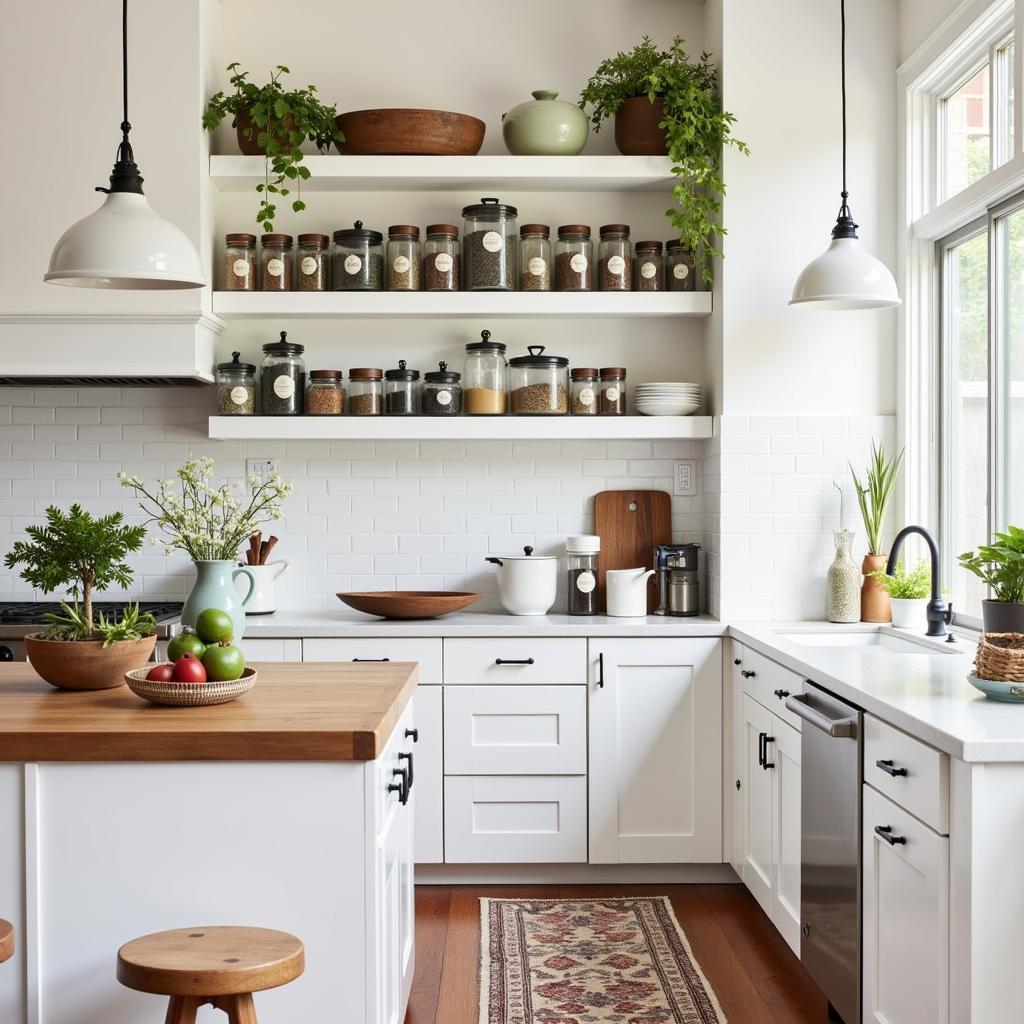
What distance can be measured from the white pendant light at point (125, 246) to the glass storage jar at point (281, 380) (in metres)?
1.59

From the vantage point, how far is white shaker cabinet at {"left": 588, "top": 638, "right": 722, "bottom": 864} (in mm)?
4371

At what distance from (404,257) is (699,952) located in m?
2.67

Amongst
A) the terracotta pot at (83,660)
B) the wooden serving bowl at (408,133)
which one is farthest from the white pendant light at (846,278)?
the terracotta pot at (83,660)

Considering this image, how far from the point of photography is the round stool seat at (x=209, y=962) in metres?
2.07

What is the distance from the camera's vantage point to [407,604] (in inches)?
174

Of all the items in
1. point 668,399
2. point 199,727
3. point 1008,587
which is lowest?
point 199,727

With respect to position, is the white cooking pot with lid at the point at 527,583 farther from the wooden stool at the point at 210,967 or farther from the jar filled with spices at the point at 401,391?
the wooden stool at the point at 210,967

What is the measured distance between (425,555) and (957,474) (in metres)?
2.04

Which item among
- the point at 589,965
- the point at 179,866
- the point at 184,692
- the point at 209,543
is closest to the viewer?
the point at 179,866

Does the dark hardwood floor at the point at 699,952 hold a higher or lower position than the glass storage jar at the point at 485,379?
lower

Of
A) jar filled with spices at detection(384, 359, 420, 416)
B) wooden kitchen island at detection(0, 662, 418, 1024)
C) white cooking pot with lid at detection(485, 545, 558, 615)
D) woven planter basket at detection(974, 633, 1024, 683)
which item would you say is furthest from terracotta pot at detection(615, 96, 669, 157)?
wooden kitchen island at detection(0, 662, 418, 1024)

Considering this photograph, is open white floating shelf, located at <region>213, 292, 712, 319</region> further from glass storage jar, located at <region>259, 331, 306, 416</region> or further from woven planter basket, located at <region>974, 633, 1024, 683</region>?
woven planter basket, located at <region>974, 633, 1024, 683</region>

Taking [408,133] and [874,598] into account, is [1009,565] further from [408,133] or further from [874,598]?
[408,133]

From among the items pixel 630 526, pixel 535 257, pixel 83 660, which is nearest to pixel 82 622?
pixel 83 660
